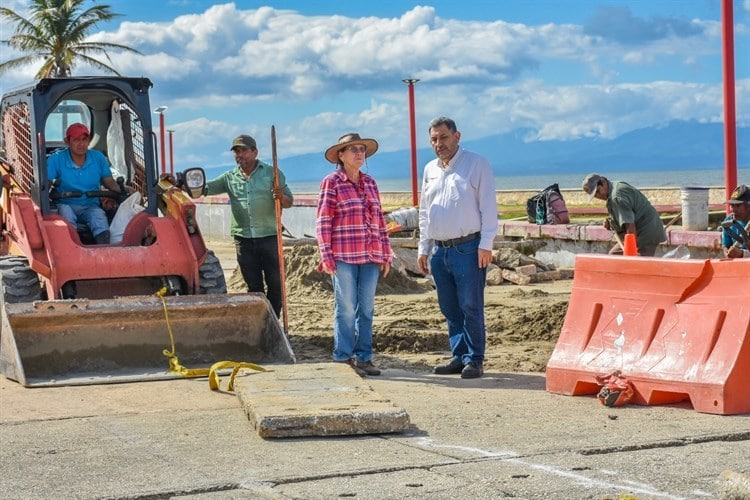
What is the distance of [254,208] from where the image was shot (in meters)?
11.0

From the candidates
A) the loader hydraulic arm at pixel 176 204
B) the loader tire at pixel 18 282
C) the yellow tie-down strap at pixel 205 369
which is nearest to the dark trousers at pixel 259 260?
the loader hydraulic arm at pixel 176 204

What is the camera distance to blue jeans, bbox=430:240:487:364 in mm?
9578

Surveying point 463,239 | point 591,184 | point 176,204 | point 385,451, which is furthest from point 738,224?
point 385,451

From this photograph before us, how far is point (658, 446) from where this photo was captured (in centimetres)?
689

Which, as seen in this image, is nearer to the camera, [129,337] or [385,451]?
[385,451]

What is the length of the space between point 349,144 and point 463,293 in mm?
1454

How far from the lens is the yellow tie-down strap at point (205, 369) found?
29.2 feet

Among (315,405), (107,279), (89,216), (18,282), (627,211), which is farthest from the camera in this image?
(627,211)

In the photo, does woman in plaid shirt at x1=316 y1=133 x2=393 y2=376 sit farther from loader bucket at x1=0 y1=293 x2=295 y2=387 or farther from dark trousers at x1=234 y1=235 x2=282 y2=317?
dark trousers at x1=234 y1=235 x2=282 y2=317

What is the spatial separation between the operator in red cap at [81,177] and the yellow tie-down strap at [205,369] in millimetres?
1158

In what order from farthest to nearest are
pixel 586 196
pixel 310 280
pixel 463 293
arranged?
pixel 586 196, pixel 310 280, pixel 463 293

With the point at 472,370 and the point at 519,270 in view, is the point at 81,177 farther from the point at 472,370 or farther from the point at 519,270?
the point at 519,270

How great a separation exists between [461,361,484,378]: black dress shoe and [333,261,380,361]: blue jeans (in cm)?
78

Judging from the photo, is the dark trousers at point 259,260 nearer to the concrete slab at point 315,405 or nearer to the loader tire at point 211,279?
the loader tire at point 211,279
